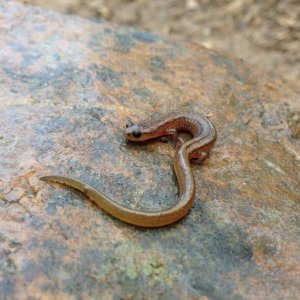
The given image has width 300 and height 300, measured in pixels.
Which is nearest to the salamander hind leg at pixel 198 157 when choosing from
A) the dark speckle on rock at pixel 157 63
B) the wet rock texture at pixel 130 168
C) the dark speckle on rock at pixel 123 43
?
the wet rock texture at pixel 130 168

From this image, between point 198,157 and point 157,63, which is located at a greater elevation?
point 198,157

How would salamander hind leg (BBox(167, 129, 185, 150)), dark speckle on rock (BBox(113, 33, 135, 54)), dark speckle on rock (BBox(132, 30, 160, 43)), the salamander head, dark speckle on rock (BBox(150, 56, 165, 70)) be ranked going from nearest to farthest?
the salamander head
salamander hind leg (BBox(167, 129, 185, 150))
dark speckle on rock (BBox(150, 56, 165, 70))
dark speckle on rock (BBox(113, 33, 135, 54))
dark speckle on rock (BBox(132, 30, 160, 43))

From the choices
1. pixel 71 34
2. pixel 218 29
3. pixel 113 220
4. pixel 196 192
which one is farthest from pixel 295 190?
pixel 218 29

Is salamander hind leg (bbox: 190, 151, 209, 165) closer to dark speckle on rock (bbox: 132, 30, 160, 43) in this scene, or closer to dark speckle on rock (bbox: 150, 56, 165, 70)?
dark speckle on rock (bbox: 150, 56, 165, 70)

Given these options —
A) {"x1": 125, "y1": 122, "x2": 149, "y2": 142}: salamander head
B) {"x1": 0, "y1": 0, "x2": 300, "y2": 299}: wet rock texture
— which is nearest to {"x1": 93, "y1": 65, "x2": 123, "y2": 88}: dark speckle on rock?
{"x1": 0, "y1": 0, "x2": 300, "y2": 299}: wet rock texture

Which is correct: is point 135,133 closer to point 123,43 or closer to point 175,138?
point 175,138

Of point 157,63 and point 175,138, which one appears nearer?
point 175,138

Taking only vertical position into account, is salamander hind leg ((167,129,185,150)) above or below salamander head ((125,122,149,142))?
below

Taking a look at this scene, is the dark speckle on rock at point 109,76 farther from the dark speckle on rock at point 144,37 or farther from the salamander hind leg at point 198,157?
the salamander hind leg at point 198,157

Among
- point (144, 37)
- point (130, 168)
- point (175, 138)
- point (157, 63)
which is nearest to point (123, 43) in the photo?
point (144, 37)

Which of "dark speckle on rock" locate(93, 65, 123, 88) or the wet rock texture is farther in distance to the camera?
"dark speckle on rock" locate(93, 65, 123, 88)
